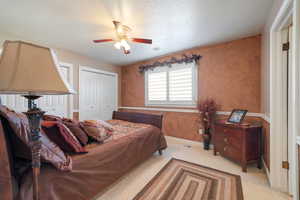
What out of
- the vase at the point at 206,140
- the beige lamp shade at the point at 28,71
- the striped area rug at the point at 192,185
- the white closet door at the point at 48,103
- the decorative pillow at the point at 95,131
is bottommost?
the striped area rug at the point at 192,185

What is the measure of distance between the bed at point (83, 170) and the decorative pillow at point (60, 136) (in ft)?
0.38

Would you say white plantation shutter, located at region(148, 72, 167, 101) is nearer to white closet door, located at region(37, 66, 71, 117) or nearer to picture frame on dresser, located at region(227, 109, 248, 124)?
picture frame on dresser, located at region(227, 109, 248, 124)

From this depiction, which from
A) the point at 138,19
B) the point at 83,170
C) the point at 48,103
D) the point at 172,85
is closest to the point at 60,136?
the point at 83,170

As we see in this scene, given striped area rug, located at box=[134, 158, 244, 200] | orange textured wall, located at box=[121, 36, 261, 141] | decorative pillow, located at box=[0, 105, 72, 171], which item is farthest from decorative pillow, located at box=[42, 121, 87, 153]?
orange textured wall, located at box=[121, 36, 261, 141]

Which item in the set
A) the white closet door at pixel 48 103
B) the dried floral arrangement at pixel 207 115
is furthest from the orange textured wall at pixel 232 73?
the white closet door at pixel 48 103

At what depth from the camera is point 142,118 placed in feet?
9.20

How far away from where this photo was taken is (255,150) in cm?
202

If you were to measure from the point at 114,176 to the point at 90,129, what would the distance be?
2.20ft

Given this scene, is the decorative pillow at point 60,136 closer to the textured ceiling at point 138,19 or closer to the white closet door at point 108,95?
the textured ceiling at point 138,19

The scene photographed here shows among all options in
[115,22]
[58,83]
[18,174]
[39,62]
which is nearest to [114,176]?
[18,174]

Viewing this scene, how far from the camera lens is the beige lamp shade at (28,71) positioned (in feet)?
2.05

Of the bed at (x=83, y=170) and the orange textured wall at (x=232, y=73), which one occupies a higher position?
the orange textured wall at (x=232, y=73)

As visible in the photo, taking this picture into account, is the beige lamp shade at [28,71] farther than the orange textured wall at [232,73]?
No

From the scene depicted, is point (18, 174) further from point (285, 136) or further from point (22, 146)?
point (285, 136)
